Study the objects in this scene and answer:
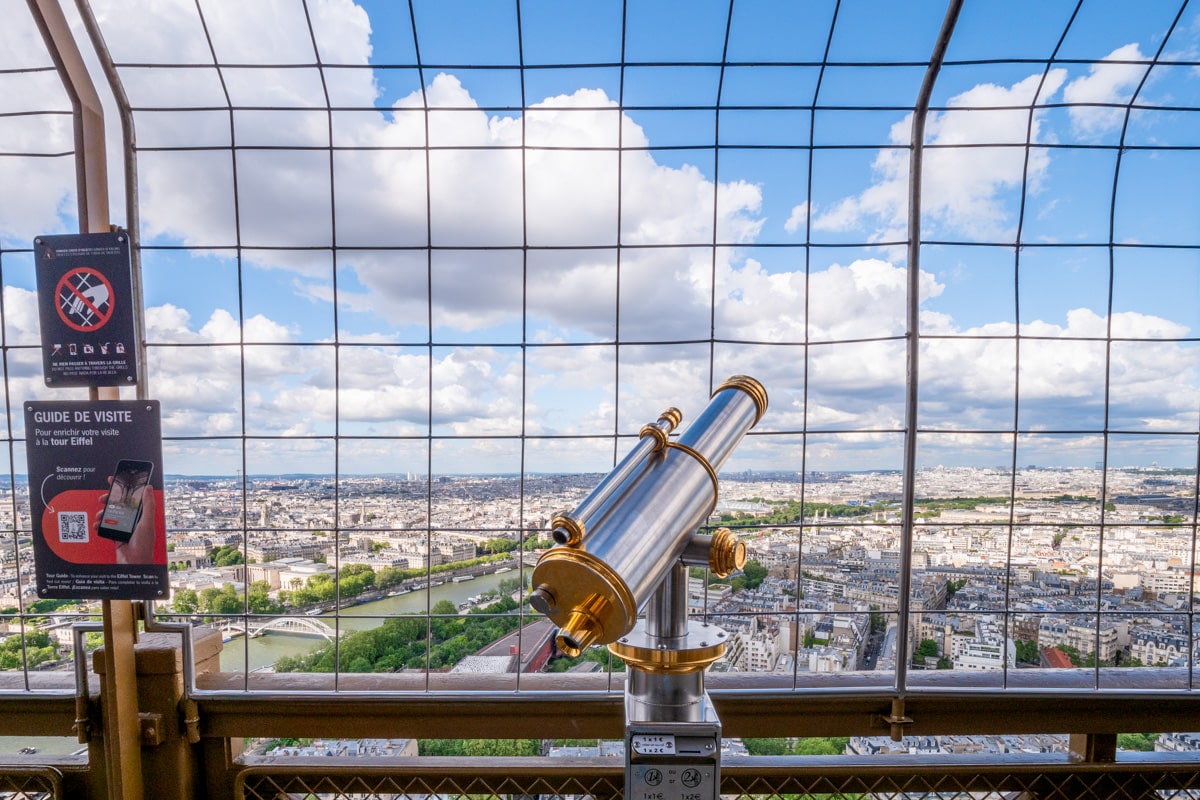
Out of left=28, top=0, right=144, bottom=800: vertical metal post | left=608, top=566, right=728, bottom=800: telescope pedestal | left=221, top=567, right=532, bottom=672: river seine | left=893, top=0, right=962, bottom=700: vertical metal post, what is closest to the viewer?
left=608, top=566, right=728, bottom=800: telescope pedestal

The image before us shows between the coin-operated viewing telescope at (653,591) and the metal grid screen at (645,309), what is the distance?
151cm

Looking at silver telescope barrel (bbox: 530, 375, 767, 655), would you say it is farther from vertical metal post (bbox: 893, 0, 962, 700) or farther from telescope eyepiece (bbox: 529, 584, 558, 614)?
vertical metal post (bbox: 893, 0, 962, 700)

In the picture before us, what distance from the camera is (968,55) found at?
9.82 feet

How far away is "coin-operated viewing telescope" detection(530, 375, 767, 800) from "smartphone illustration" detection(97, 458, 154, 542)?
7.53 ft

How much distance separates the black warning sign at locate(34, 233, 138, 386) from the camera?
276 centimetres

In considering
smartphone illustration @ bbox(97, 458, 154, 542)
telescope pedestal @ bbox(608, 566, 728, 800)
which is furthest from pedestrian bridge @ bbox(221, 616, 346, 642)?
telescope pedestal @ bbox(608, 566, 728, 800)

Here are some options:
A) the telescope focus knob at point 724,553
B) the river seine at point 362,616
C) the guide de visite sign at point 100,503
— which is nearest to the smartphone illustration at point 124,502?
the guide de visite sign at point 100,503

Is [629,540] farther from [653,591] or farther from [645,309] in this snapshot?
[645,309]

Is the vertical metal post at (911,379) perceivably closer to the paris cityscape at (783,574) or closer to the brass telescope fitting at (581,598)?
the paris cityscape at (783,574)

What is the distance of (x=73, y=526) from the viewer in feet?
9.22

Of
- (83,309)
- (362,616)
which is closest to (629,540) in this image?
(362,616)

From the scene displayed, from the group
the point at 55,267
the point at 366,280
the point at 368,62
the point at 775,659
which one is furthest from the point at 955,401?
the point at 55,267

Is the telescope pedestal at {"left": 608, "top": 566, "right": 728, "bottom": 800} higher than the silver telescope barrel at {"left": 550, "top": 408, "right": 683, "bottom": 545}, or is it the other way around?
the silver telescope barrel at {"left": 550, "top": 408, "right": 683, "bottom": 545}

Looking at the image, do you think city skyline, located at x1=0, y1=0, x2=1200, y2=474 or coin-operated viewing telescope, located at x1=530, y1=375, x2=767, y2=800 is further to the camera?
city skyline, located at x1=0, y1=0, x2=1200, y2=474
